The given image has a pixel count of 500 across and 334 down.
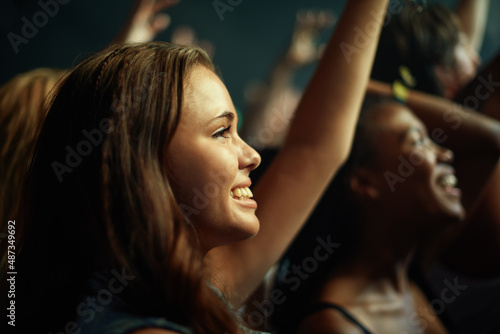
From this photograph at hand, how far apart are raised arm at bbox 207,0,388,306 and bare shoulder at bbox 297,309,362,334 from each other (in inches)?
6.6

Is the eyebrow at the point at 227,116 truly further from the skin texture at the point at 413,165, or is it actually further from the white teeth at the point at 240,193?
the skin texture at the point at 413,165

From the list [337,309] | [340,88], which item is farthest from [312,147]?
[337,309]

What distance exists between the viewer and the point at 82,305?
60cm

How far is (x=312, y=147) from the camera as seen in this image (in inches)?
32.3

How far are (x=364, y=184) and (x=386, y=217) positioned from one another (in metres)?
0.10

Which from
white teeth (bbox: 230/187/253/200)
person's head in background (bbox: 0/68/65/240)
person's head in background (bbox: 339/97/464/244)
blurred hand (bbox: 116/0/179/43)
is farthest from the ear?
person's head in background (bbox: 0/68/65/240)

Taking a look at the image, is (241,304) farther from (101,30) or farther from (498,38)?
(498,38)

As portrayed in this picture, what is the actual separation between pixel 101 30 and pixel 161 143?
44cm

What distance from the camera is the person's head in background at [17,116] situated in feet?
2.68

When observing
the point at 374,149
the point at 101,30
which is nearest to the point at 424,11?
the point at 374,149

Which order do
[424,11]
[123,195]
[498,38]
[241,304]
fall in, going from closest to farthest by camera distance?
[123,195], [241,304], [424,11], [498,38]

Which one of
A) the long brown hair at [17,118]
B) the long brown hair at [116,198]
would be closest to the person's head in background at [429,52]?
the long brown hair at [116,198]

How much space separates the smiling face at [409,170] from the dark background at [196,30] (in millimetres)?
259

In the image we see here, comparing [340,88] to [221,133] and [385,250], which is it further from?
[385,250]
